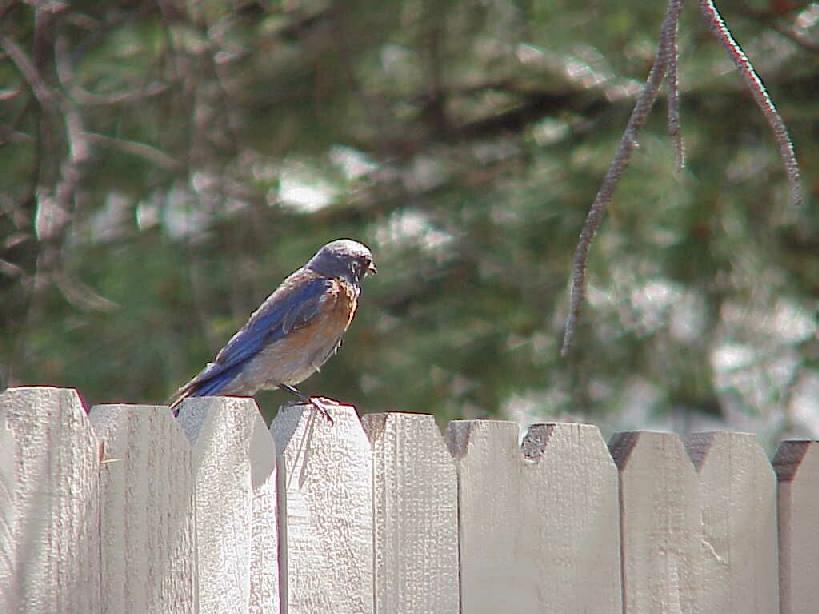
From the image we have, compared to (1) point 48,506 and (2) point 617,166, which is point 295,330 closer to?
(2) point 617,166

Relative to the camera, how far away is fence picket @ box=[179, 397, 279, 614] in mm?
2104

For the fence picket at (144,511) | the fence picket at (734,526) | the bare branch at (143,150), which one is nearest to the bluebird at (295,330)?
the bare branch at (143,150)

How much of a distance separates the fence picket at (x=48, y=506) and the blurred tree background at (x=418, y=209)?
321 centimetres

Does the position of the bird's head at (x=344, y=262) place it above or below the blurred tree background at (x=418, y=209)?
below

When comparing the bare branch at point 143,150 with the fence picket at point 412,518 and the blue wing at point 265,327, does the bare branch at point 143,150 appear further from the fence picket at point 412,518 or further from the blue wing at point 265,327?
the fence picket at point 412,518

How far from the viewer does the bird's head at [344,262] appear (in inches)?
160

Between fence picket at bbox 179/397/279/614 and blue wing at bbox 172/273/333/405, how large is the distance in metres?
1.06

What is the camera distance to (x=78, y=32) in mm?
5855

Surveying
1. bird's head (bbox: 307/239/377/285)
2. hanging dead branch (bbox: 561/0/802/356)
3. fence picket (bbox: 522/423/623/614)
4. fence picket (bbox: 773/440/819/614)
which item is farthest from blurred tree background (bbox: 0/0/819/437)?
hanging dead branch (bbox: 561/0/802/356)

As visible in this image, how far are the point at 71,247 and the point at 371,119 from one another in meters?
1.24

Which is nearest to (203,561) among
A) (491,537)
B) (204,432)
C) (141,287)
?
(204,432)

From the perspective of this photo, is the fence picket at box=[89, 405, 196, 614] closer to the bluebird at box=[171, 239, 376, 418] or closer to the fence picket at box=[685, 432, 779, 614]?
the fence picket at box=[685, 432, 779, 614]

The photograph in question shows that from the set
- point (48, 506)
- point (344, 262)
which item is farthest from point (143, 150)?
point (48, 506)

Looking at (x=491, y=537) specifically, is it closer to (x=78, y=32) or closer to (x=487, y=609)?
(x=487, y=609)
